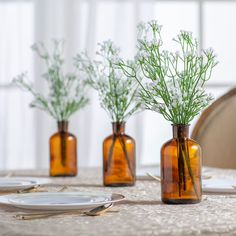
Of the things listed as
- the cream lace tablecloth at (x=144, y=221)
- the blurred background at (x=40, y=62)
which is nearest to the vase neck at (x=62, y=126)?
the cream lace tablecloth at (x=144, y=221)

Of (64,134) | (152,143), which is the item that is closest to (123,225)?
(64,134)

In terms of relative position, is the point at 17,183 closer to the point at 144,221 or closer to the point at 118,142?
the point at 118,142

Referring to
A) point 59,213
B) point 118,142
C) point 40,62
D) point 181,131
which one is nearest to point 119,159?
point 118,142

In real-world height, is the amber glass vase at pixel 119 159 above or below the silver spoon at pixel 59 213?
above

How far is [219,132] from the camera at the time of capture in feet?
7.87

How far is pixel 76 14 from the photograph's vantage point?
387 cm

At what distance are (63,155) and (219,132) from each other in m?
0.79

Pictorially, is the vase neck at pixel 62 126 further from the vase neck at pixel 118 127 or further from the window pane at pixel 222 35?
the window pane at pixel 222 35

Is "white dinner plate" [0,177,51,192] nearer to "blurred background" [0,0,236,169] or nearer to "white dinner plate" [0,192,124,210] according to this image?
"white dinner plate" [0,192,124,210]

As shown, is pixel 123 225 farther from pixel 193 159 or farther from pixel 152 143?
pixel 152 143

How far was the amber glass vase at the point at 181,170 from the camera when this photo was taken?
119cm

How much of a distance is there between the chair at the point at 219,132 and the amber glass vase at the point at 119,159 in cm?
88

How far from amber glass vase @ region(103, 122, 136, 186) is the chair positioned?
88 cm

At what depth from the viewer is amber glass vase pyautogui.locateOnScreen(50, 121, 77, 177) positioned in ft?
5.88
